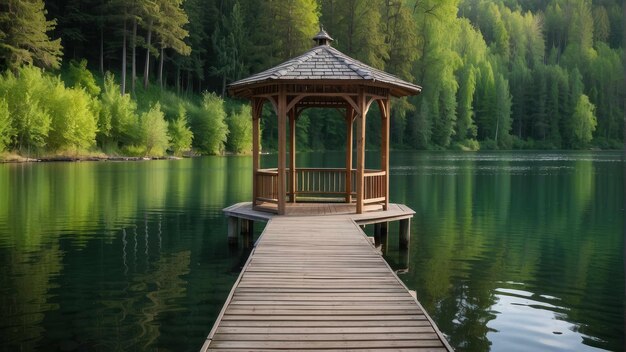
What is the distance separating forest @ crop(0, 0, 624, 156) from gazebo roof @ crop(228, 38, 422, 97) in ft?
94.9

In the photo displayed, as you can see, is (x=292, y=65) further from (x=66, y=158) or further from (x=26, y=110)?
(x=66, y=158)

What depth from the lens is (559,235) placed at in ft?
51.9

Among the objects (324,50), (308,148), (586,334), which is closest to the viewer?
(586,334)

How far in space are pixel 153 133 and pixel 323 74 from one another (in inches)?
1482

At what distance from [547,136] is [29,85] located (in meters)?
67.6

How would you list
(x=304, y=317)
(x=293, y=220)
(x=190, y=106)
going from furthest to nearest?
(x=190, y=106), (x=293, y=220), (x=304, y=317)

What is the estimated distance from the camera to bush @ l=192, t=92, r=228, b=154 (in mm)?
55250

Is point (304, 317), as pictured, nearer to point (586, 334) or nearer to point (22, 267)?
point (586, 334)

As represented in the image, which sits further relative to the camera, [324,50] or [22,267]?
[324,50]

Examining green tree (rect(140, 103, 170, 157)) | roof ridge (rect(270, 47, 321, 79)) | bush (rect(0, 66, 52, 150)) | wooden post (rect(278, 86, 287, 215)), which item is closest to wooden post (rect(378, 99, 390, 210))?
roof ridge (rect(270, 47, 321, 79))

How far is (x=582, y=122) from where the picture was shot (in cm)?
8062

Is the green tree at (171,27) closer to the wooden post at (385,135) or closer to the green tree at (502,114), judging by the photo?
the green tree at (502,114)

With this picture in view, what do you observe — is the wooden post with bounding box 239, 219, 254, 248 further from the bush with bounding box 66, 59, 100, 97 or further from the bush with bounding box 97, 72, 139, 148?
the bush with bounding box 66, 59, 100, 97

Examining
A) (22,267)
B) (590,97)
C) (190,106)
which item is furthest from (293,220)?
(590,97)
